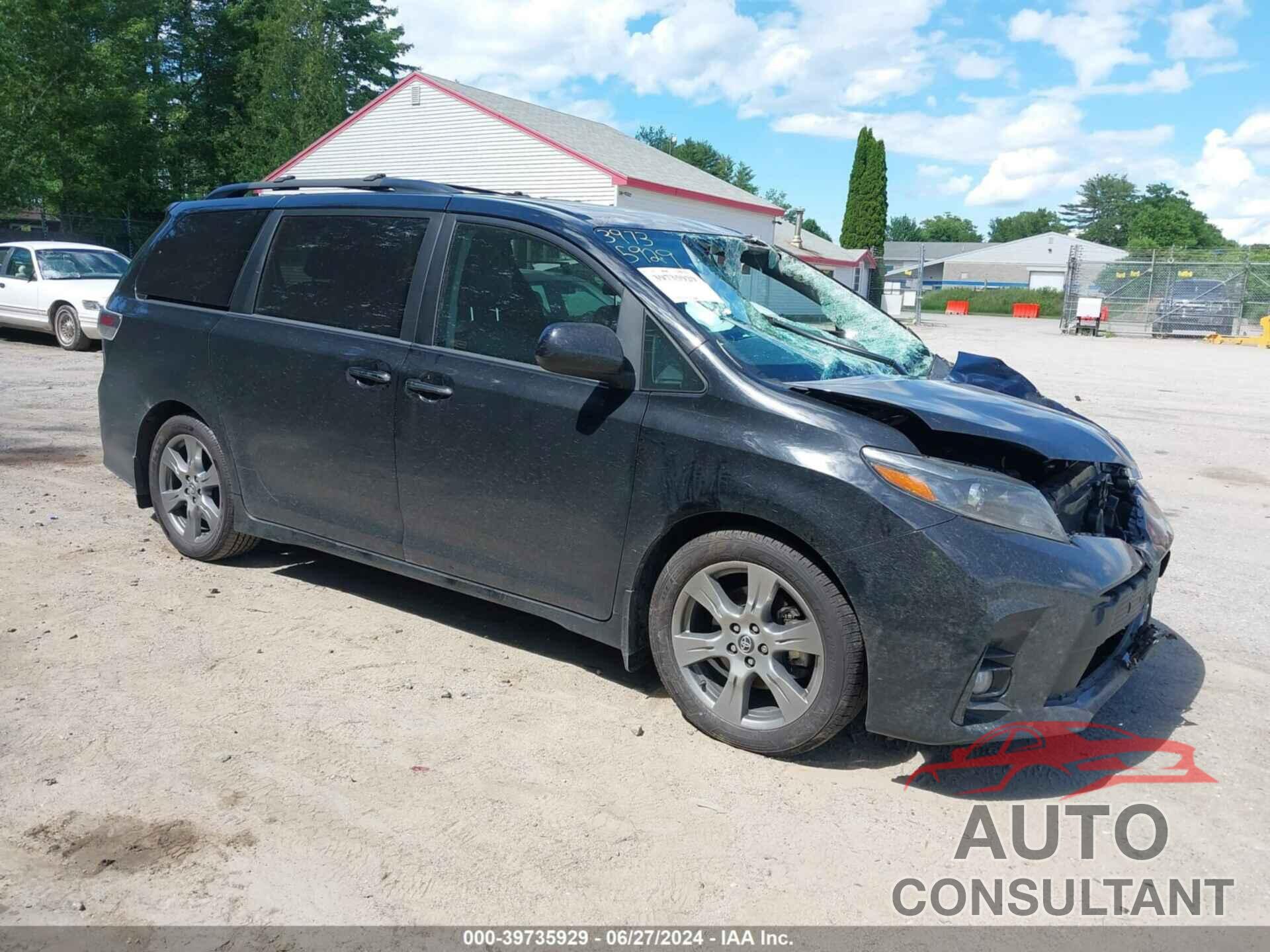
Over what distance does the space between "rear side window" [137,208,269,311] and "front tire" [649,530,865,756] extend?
9.61 ft

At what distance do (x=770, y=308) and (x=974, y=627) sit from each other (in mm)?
1735

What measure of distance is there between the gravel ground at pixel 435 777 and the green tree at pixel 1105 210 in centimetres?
15766

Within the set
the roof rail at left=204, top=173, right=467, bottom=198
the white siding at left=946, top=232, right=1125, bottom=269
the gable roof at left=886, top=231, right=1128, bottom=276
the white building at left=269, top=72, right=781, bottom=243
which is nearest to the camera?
the roof rail at left=204, top=173, right=467, bottom=198

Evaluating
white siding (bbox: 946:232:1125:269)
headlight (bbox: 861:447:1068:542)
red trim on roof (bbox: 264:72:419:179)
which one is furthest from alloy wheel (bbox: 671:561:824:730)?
white siding (bbox: 946:232:1125:269)

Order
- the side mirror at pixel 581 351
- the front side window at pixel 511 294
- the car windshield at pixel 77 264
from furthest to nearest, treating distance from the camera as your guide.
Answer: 1. the car windshield at pixel 77 264
2. the front side window at pixel 511 294
3. the side mirror at pixel 581 351

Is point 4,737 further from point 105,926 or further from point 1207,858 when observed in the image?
point 1207,858

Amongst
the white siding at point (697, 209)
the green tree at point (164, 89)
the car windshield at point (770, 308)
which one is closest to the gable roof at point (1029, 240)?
the white siding at point (697, 209)

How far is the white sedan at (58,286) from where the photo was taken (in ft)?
50.8

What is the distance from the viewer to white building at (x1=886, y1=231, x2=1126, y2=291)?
10062 cm

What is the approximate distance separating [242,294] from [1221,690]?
483 cm

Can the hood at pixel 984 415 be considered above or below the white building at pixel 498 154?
below

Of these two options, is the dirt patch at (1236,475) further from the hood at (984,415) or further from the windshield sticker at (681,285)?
the windshield sticker at (681,285)

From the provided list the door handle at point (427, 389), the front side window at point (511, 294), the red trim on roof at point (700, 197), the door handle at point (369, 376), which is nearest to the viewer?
the front side window at point (511, 294)

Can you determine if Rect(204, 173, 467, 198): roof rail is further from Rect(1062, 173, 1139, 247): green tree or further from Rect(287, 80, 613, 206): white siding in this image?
Rect(1062, 173, 1139, 247): green tree
